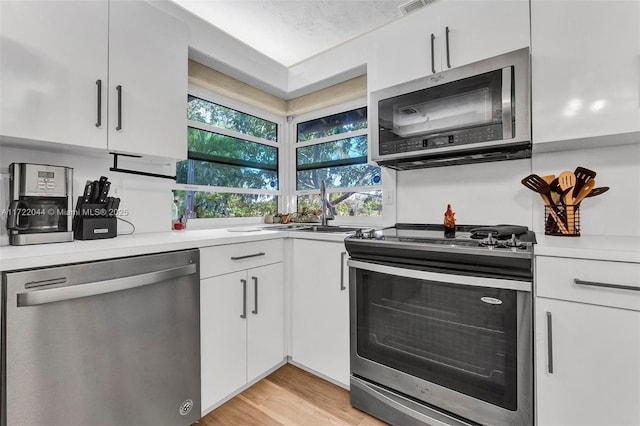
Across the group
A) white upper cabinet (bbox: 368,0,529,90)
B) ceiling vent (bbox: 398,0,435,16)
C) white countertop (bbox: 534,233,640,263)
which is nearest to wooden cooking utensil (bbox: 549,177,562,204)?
white countertop (bbox: 534,233,640,263)

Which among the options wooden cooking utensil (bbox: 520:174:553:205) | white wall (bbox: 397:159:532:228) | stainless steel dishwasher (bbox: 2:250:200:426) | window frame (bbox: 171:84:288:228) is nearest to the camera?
stainless steel dishwasher (bbox: 2:250:200:426)

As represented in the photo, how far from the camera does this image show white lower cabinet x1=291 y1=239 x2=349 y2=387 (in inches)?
68.2

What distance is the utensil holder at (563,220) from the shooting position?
4.52 feet

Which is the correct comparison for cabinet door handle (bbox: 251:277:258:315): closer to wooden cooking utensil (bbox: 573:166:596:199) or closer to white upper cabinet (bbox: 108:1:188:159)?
white upper cabinet (bbox: 108:1:188:159)

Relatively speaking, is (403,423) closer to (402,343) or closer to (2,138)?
(402,343)

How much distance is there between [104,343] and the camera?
1.12m

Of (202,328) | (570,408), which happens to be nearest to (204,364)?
(202,328)

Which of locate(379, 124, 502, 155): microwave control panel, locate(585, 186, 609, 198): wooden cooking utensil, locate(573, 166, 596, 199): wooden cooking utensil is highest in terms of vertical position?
locate(379, 124, 502, 155): microwave control panel

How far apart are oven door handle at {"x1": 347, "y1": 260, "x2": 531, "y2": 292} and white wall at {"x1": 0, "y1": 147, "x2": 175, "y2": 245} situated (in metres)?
1.35

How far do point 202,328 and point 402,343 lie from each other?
3.31ft

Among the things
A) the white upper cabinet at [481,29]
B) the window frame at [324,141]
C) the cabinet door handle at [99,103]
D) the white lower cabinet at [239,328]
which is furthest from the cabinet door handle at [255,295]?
the white upper cabinet at [481,29]

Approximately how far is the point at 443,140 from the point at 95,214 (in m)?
1.82

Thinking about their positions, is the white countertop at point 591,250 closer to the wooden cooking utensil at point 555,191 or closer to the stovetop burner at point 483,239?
the stovetop burner at point 483,239

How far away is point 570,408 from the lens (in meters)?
1.07
